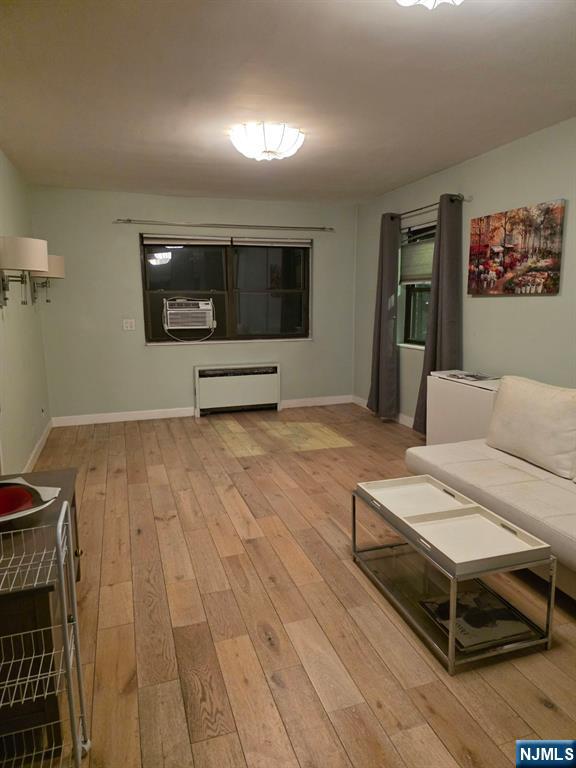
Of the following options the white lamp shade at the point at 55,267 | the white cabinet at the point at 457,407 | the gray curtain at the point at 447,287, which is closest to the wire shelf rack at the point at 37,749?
the white cabinet at the point at 457,407

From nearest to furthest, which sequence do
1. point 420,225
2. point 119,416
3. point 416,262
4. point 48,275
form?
point 48,275 < point 420,225 < point 416,262 < point 119,416

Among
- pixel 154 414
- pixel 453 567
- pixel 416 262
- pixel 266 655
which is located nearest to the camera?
pixel 453 567

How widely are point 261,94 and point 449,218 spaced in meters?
2.11

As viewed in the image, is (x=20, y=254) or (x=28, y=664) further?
(x=20, y=254)

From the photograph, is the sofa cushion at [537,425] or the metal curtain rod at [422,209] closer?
the sofa cushion at [537,425]

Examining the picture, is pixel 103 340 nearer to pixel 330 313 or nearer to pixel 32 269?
pixel 32 269

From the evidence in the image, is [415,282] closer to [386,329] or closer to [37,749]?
[386,329]

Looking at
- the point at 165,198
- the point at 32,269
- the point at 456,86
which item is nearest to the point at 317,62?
the point at 456,86

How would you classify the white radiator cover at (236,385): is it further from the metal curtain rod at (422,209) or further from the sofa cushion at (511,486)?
the sofa cushion at (511,486)

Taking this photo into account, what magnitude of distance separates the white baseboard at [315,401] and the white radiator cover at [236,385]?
0.19m

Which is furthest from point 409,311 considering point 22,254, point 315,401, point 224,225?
point 22,254

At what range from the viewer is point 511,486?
95.2 inches

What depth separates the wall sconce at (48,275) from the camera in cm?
414

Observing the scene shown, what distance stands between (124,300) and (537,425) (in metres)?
4.26
